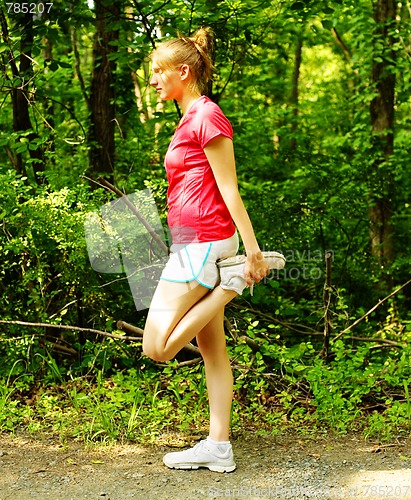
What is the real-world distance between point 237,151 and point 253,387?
406 cm

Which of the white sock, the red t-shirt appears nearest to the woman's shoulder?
the red t-shirt

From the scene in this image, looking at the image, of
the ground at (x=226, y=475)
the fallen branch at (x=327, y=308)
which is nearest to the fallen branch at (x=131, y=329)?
the ground at (x=226, y=475)

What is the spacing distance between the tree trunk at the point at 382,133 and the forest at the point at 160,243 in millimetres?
21

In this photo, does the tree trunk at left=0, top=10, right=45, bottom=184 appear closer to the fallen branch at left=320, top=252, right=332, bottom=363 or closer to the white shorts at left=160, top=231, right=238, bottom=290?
the fallen branch at left=320, top=252, right=332, bottom=363

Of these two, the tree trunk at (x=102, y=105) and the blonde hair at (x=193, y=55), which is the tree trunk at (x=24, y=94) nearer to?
the tree trunk at (x=102, y=105)

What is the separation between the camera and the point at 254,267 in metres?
3.56

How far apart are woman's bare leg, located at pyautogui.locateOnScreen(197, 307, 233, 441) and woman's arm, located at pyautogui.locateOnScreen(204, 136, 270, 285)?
19.9 inches

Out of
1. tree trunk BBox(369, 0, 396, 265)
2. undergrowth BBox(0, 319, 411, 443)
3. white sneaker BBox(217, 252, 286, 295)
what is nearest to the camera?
white sneaker BBox(217, 252, 286, 295)

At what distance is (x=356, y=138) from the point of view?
32.6 ft

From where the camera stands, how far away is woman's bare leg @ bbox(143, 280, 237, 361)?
3652 mm

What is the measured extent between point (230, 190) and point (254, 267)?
399mm

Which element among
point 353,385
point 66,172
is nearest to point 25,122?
point 66,172

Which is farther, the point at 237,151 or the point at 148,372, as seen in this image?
the point at 237,151

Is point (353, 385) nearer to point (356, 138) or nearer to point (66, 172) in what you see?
point (66, 172)
